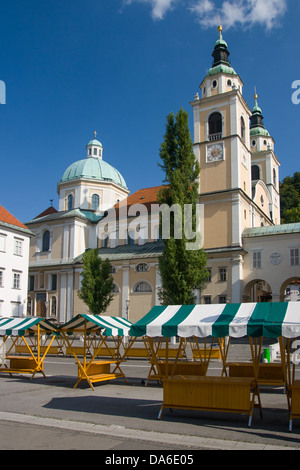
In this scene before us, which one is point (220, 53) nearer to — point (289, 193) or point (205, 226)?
point (205, 226)

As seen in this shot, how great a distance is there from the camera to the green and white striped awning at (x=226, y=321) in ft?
28.4

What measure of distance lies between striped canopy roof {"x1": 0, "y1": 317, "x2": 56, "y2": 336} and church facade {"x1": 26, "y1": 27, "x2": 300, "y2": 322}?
20.7m

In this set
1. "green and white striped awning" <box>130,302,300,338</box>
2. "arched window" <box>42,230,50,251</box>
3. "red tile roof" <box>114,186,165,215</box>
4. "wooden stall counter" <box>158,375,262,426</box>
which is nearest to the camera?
"green and white striped awning" <box>130,302,300,338</box>

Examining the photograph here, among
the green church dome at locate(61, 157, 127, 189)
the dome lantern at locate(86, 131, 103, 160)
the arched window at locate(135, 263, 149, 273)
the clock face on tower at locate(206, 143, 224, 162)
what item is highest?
Result: the dome lantern at locate(86, 131, 103, 160)

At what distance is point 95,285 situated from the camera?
130 feet

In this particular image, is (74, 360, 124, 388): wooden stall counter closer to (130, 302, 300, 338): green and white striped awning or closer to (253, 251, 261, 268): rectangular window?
(130, 302, 300, 338): green and white striped awning

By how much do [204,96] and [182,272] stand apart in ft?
71.3

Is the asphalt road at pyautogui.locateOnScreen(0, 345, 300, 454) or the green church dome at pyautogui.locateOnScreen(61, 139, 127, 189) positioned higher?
the green church dome at pyautogui.locateOnScreen(61, 139, 127, 189)

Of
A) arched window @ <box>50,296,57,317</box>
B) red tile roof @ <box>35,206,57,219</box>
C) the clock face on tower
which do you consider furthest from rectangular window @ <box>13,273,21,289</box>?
the clock face on tower

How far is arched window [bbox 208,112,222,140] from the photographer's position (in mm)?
40906

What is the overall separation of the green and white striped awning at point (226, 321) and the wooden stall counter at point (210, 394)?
3.15 feet

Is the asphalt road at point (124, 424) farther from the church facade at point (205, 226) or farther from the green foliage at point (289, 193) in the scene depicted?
the green foliage at point (289, 193)

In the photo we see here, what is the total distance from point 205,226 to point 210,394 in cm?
3057

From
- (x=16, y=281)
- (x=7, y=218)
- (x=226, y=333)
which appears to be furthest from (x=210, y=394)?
(x=7, y=218)
